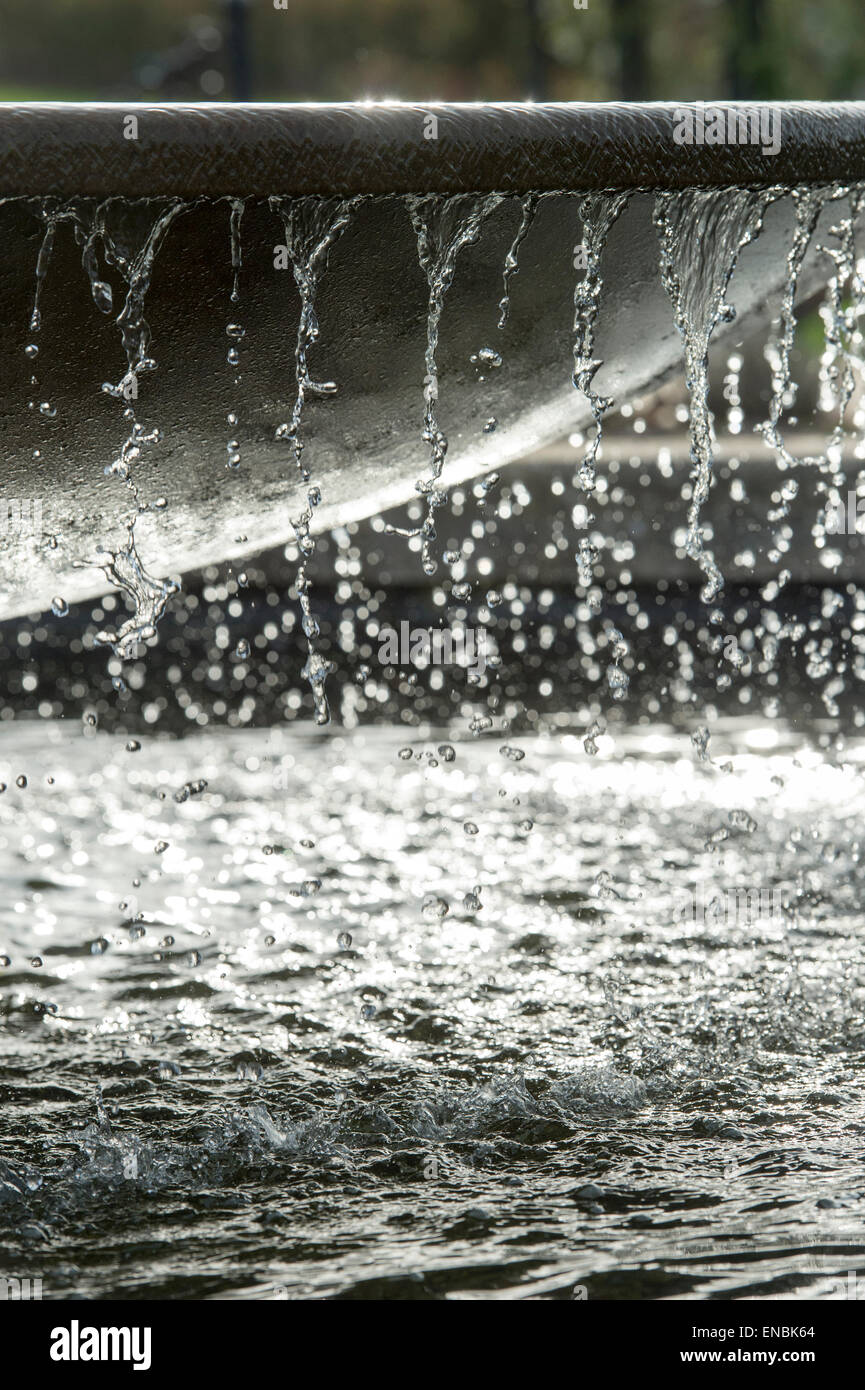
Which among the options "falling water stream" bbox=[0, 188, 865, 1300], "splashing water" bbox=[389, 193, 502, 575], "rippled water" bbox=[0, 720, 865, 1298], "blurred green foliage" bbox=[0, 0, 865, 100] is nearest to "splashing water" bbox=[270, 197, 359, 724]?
"falling water stream" bbox=[0, 188, 865, 1300]

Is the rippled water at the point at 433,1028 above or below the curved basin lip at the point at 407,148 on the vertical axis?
below

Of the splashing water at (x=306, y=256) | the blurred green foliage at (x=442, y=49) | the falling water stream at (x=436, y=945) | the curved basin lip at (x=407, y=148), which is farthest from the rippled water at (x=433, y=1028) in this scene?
the blurred green foliage at (x=442, y=49)

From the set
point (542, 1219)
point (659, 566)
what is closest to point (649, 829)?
point (542, 1219)

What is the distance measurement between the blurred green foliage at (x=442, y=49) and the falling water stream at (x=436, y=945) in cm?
475

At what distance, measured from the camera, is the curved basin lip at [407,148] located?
7.16ft

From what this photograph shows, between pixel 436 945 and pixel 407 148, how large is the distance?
1844 mm

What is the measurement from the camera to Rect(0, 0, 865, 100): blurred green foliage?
56.4ft

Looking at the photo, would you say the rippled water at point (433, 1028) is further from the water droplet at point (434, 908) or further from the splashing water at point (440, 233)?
the splashing water at point (440, 233)

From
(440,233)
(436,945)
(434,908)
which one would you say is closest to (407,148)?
(440,233)

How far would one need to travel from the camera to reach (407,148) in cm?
229

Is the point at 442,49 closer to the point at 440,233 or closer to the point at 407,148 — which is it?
the point at 440,233

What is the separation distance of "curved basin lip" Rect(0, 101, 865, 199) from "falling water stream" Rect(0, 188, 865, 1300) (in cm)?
15

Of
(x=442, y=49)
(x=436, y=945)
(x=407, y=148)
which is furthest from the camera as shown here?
(x=442, y=49)
